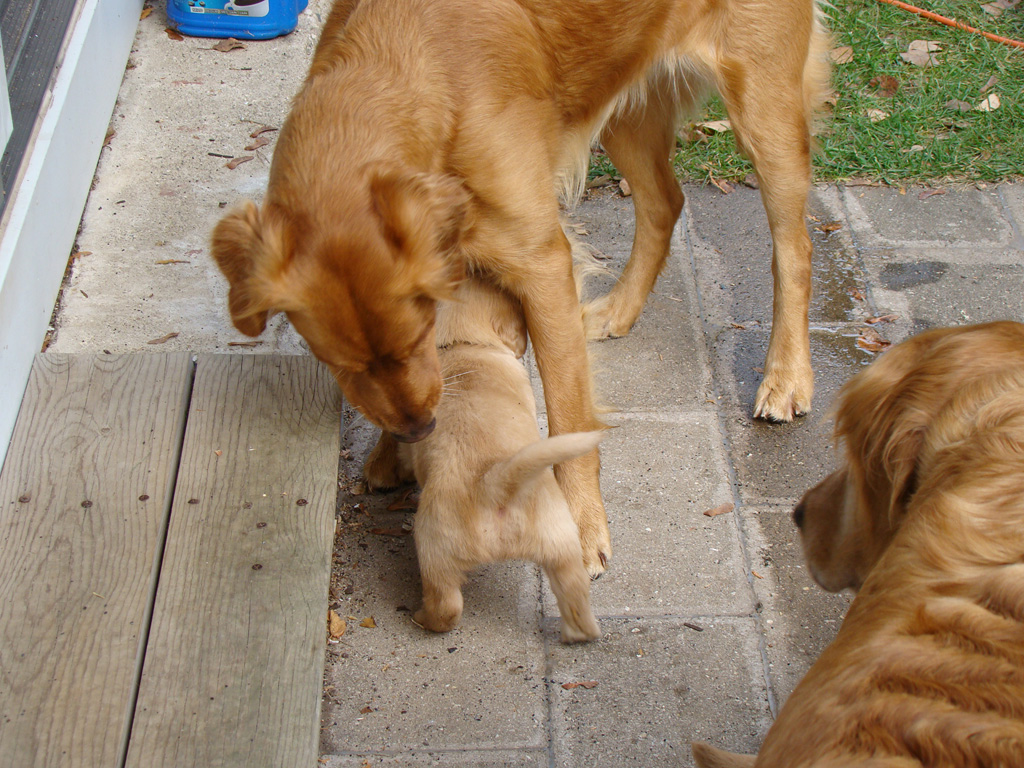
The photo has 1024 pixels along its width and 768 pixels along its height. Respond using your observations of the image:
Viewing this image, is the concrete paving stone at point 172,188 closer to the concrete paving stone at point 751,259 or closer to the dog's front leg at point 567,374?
the dog's front leg at point 567,374

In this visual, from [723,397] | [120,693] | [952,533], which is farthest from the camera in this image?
[723,397]

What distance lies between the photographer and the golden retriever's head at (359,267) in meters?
2.21

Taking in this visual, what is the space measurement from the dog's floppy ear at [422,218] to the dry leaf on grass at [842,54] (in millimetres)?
3363

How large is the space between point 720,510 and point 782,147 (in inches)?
47.2

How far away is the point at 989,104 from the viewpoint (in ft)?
15.7

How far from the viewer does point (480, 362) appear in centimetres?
284

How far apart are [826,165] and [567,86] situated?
1963 mm

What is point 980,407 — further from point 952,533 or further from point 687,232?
point 687,232

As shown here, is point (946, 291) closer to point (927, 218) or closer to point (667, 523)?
point (927, 218)

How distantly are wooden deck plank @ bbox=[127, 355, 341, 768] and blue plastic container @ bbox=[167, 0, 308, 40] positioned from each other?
2.21 m

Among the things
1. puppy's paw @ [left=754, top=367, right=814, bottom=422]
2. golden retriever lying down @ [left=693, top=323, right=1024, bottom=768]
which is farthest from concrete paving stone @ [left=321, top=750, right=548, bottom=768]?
puppy's paw @ [left=754, top=367, right=814, bottom=422]

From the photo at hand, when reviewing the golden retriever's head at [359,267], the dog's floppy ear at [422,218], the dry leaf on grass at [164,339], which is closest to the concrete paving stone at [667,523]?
the golden retriever's head at [359,267]

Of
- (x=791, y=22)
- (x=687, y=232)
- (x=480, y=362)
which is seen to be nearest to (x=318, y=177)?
(x=480, y=362)

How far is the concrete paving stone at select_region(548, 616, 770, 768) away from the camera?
8.00ft
